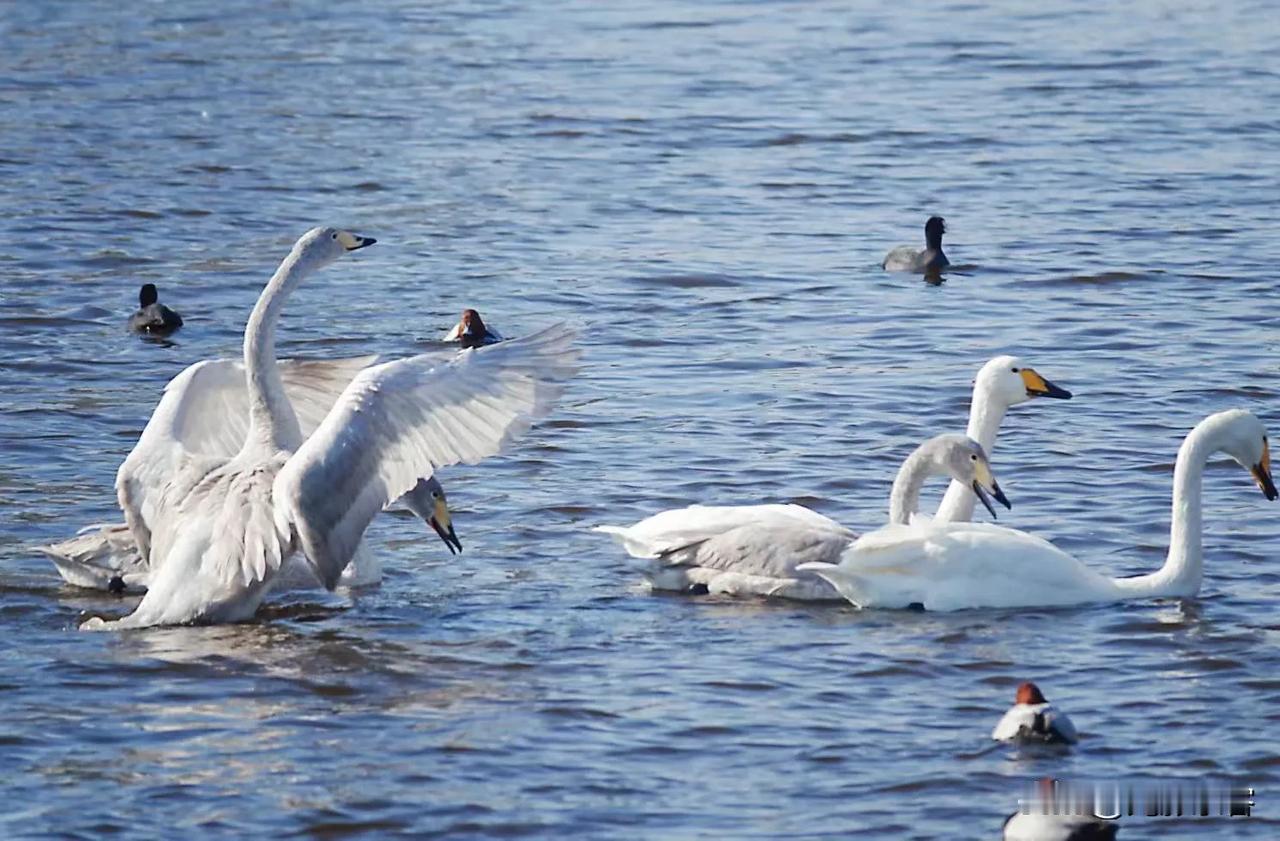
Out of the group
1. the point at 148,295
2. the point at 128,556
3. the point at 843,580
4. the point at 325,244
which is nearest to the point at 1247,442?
the point at 843,580

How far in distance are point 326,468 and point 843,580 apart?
2.14 m

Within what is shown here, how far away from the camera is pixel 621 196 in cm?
2150

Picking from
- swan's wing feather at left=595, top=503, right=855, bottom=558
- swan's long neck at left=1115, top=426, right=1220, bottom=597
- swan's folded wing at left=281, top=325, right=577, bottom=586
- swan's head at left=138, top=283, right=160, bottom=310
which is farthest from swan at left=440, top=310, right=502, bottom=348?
swan's long neck at left=1115, top=426, right=1220, bottom=597

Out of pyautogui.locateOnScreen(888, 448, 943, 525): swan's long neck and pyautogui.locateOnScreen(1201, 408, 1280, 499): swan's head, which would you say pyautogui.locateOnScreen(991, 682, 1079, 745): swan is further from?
pyautogui.locateOnScreen(1201, 408, 1280, 499): swan's head

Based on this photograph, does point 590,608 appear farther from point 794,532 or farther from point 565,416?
point 565,416

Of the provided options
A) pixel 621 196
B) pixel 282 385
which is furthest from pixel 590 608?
pixel 621 196

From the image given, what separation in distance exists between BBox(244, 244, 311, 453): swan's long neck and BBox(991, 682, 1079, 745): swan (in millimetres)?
3846

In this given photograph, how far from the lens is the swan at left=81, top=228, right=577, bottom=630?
1054 cm

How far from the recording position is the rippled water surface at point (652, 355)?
8.95m

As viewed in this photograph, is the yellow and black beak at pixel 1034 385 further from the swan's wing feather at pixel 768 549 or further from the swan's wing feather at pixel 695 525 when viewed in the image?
the swan's wing feather at pixel 768 549

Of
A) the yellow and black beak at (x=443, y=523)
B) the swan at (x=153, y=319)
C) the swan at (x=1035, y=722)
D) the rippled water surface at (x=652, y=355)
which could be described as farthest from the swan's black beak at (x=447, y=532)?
the swan at (x=153, y=319)

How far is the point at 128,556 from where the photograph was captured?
11.6 meters

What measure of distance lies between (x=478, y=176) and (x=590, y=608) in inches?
471

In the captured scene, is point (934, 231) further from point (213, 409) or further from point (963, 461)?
point (213, 409)
